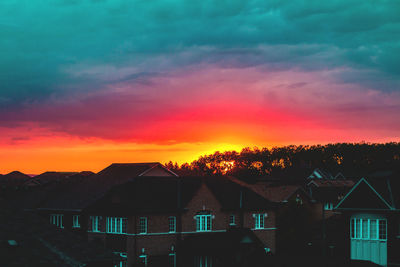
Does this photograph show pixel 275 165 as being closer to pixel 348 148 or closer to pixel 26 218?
pixel 348 148

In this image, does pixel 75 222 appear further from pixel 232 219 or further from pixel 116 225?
pixel 232 219

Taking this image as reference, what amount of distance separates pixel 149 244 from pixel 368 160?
118978 millimetres

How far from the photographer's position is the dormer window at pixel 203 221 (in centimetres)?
5894

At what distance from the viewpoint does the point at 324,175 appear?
134 m

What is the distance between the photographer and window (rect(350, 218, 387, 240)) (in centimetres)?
4322

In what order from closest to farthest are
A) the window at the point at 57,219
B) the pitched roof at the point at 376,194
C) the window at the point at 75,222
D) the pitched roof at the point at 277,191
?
the pitched roof at the point at 376,194
the window at the point at 75,222
the window at the point at 57,219
the pitched roof at the point at 277,191

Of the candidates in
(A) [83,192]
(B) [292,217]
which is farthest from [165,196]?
(B) [292,217]

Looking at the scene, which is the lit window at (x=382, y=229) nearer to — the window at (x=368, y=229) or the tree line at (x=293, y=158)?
the window at (x=368, y=229)

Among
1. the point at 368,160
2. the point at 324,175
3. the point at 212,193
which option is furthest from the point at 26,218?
the point at 368,160

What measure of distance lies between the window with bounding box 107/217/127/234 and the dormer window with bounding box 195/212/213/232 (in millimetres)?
7664

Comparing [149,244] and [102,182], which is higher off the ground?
[102,182]

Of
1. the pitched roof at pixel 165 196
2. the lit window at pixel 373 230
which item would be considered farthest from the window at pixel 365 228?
the pitched roof at pixel 165 196

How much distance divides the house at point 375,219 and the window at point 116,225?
21.7 m

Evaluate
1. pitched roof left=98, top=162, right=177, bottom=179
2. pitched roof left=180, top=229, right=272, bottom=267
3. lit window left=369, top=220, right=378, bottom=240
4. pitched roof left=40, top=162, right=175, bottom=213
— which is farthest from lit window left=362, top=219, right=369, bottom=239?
pitched roof left=98, top=162, right=177, bottom=179
